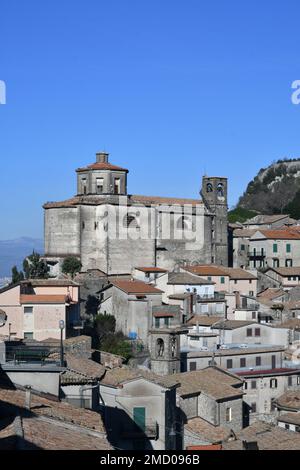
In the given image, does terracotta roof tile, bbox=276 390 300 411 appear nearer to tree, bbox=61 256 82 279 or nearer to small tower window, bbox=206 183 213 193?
tree, bbox=61 256 82 279

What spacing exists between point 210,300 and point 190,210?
12027 millimetres

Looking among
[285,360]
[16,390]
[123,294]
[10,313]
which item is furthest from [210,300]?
[16,390]

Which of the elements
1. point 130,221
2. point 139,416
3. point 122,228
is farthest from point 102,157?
point 139,416

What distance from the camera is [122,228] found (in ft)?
177

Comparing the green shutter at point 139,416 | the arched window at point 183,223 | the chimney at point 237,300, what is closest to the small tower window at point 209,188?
the arched window at point 183,223

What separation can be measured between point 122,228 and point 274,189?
201ft

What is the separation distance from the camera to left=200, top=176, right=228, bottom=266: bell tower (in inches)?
2343

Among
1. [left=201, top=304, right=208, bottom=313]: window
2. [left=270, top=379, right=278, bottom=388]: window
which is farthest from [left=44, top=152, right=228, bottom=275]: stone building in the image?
[left=270, top=379, right=278, bottom=388]: window

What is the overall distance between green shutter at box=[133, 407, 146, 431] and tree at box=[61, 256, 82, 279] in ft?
89.7

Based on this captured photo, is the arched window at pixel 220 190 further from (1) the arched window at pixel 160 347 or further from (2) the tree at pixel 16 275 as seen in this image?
(1) the arched window at pixel 160 347

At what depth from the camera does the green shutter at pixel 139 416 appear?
24.2 metres

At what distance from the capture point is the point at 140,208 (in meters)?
55.3

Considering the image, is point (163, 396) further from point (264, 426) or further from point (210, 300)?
point (210, 300)

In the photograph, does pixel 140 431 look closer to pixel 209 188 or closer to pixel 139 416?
pixel 139 416
